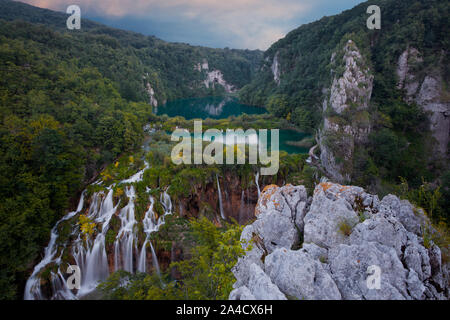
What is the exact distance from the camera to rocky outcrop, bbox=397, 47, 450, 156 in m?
25.9

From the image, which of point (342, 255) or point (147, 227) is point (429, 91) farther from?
point (147, 227)

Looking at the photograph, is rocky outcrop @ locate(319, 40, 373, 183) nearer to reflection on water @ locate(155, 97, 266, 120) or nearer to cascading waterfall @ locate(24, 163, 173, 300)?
cascading waterfall @ locate(24, 163, 173, 300)

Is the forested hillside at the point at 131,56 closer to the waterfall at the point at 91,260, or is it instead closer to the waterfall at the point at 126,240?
the waterfall at the point at 126,240

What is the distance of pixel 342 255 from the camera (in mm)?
5418

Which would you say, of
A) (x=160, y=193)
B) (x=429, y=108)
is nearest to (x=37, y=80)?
(x=160, y=193)

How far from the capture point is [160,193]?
55.3 ft

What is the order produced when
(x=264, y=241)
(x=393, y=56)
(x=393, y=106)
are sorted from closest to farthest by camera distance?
(x=264, y=241) → (x=393, y=106) → (x=393, y=56)

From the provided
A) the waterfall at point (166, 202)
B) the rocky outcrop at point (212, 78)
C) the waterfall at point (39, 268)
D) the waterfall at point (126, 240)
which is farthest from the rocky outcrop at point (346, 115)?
the rocky outcrop at point (212, 78)

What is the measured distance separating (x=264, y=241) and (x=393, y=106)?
108 feet

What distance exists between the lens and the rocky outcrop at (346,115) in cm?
2470

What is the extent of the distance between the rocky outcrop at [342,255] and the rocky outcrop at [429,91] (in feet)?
90.0

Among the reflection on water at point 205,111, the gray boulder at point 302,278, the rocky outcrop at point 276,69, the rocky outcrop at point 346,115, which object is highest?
the rocky outcrop at point 276,69

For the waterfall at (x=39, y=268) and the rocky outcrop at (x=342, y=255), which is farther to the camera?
the waterfall at (x=39, y=268)
